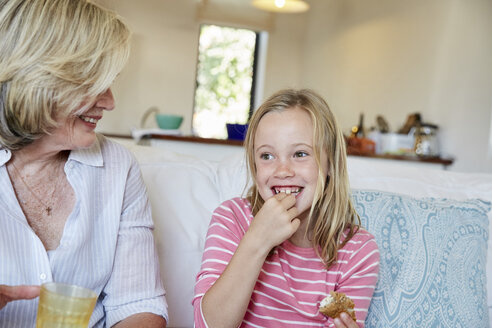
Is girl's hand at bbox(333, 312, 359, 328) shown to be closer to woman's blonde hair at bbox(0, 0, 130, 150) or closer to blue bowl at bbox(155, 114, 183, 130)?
woman's blonde hair at bbox(0, 0, 130, 150)

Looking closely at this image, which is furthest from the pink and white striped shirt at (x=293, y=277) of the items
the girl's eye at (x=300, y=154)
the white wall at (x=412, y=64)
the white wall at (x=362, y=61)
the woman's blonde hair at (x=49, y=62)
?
the white wall at (x=412, y=64)

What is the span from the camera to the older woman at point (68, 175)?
101cm

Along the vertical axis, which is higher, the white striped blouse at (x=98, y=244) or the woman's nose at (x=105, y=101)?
the woman's nose at (x=105, y=101)

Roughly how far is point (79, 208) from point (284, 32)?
5.85 metres

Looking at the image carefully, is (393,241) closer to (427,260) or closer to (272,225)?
(427,260)

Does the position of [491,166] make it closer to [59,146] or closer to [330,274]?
[330,274]

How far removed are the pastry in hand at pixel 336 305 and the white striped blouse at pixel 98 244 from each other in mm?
365

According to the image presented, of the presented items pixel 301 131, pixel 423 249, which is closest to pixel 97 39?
pixel 301 131

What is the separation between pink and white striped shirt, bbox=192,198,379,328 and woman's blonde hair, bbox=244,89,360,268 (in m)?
0.04

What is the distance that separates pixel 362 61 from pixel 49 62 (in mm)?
4820

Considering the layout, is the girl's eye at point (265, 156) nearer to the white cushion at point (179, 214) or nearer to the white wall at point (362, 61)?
the white cushion at point (179, 214)

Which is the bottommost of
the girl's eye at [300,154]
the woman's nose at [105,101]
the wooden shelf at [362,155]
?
the wooden shelf at [362,155]

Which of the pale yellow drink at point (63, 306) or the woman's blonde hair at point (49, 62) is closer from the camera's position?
the pale yellow drink at point (63, 306)

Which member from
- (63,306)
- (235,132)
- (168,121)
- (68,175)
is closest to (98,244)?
(68,175)
